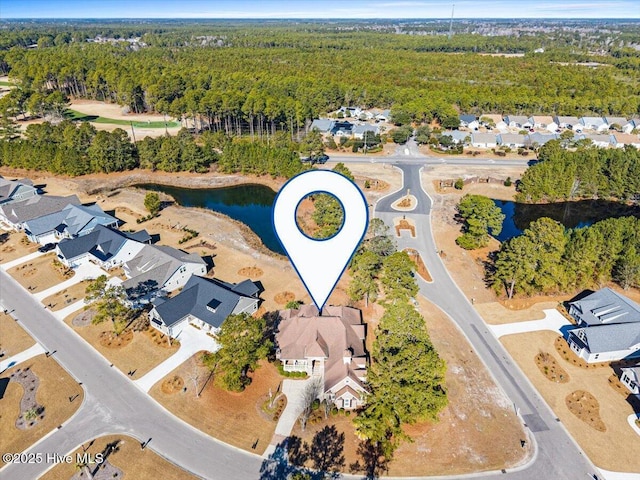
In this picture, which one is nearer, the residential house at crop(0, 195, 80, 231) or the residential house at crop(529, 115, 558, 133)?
the residential house at crop(0, 195, 80, 231)

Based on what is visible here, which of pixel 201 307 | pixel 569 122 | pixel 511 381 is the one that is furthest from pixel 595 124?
pixel 201 307

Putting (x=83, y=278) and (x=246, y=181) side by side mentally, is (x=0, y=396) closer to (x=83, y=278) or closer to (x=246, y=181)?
(x=83, y=278)

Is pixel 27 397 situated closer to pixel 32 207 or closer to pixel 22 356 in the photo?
pixel 22 356

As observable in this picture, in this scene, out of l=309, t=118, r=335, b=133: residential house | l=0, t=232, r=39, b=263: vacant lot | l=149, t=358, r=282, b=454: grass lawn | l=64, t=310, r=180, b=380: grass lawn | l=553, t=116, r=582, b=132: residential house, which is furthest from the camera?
l=553, t=116, r=582, b=132: residential house

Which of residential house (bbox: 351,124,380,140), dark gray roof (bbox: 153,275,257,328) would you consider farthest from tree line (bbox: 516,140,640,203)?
dark gray roof (bbox: 153,275,257,328)

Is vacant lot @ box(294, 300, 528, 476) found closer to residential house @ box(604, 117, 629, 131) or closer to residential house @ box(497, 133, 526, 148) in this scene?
residential house @ box(497, 133, 526, 148)

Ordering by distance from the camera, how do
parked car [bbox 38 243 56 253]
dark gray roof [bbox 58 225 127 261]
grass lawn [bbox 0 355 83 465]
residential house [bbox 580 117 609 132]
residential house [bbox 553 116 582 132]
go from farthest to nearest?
residential house [bbox 553 116 582 132] → residential house [bbox 580 117 609 132] → parked car [bbox 38 243 56 253] → dark gray roof [bbox 58 225 127 261] → grass lawn [bbox 0 355 83 465]

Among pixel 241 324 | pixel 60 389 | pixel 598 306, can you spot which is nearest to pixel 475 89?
pixel 598 306
